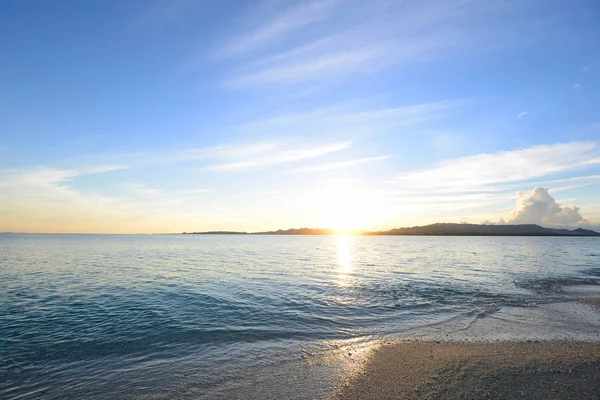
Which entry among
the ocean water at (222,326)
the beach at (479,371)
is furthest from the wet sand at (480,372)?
the ocean water at (222,326)

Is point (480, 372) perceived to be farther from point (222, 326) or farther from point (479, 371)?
point (222, 326)

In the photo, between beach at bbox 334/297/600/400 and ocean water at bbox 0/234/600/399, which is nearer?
beach at bbox 334/297/600/400

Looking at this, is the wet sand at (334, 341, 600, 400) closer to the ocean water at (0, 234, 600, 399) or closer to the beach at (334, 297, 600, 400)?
the beach at (334, 297, 600, 400)

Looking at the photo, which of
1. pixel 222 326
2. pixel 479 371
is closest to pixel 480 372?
pixel 479 371

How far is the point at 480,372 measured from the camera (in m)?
11.2

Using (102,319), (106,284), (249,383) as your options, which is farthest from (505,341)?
(106,284)

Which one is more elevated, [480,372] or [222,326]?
[480,372]

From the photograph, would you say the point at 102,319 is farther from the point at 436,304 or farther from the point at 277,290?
the point at 436,304

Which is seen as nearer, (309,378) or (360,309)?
(309,378)

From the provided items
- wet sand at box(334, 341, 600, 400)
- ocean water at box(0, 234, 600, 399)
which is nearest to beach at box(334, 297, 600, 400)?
wet sand at box(334, 341, 600, 400)

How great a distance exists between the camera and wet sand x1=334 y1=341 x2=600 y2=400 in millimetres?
9734

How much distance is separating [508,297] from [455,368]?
18512mm

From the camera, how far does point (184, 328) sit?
17.9m

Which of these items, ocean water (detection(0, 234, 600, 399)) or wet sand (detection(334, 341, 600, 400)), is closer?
wet sand (detection(334, 341, 600, 400))
